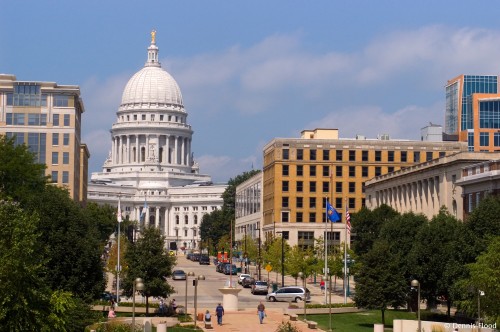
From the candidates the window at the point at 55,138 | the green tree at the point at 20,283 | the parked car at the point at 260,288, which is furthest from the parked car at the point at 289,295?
the window at the point at 55,138

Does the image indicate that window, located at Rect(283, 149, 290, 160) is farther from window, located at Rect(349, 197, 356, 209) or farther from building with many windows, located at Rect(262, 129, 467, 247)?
window, located at Rect(349, 197, 356, 209)

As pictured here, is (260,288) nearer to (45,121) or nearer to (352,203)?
(352,203)

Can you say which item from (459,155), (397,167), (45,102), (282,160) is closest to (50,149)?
(45,102)

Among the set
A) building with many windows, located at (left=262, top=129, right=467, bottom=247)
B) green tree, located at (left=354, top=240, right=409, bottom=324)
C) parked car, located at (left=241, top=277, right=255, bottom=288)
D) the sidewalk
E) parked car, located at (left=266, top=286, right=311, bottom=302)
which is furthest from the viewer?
building with many windows, located at (left=262, top=129, right=467, bottom=247)

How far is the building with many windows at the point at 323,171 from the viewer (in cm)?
14650

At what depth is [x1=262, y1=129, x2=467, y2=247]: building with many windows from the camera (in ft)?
481

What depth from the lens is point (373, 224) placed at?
11594cm

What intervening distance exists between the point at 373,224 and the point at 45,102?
1760 inches

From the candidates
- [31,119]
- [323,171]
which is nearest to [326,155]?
[323,171]

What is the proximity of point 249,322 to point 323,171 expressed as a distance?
247 ft

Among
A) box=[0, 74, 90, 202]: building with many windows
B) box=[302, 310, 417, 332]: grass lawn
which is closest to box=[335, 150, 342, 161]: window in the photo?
box=[0, 74, 90, 202]: building with many windows

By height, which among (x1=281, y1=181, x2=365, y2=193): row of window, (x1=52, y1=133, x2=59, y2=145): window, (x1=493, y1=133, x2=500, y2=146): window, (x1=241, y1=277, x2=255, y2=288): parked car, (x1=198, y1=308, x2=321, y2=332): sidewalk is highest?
(x1=493, y1=133, x2=500, y2=146): window

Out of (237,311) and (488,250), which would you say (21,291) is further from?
(237,311)

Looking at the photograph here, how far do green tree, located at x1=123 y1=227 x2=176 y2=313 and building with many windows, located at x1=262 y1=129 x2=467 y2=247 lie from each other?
6879 cm
